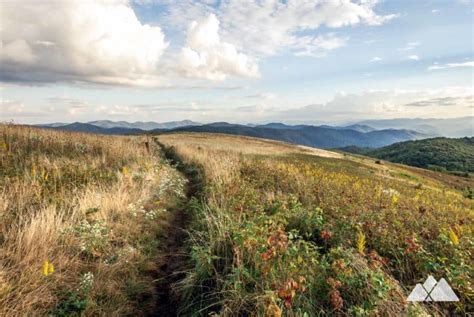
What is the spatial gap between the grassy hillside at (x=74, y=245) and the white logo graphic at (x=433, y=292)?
3.49 metres

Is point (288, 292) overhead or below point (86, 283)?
overhead

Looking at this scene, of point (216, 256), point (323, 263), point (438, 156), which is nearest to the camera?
point (323, 263)

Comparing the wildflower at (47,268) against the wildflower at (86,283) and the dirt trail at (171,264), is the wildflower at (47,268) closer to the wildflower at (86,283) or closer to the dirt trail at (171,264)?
the wildflower at (86,283)

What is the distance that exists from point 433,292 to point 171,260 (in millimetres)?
4060

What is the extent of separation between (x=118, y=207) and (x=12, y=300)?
3365 mm

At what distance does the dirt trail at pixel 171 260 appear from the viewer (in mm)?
4062

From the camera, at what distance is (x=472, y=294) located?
147 inches

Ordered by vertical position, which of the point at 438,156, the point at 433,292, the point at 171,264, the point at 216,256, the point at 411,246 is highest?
the point at 216,256

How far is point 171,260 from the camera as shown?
212 inches

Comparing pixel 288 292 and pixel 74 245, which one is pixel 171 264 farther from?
pixel 288 292

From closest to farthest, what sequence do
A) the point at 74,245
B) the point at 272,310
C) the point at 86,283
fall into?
1. the point at 272,310
2. the point at 86,283
3. the point at 74,245

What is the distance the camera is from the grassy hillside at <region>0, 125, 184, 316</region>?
10.9 ft

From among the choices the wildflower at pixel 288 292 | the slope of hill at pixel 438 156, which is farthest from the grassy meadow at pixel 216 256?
the slope of hill at pixel 438 156

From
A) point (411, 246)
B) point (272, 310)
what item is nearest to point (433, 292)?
point (411, 246)
